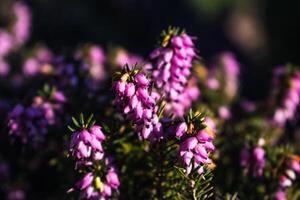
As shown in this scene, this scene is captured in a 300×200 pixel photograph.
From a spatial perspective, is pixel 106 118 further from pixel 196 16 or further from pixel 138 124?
pixel 196 16

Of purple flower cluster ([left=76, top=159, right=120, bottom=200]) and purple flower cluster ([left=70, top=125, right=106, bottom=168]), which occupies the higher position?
purple flower cluster ([left=70, top=125, right=106, bottom=168])

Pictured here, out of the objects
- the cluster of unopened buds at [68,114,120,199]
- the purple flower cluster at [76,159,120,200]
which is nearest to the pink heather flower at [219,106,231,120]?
the cluster of unopened buds at [68,114,120,199]

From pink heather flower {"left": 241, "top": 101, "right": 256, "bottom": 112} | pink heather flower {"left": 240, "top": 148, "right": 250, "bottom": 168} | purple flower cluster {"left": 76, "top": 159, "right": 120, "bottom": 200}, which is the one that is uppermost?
pink heather flower {"left": 241, "top": 101, "right": 256, "bottom": 112}

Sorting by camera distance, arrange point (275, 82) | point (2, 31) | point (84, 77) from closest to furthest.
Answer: point (84, 77)
point (275, 82)
point (2, 31)

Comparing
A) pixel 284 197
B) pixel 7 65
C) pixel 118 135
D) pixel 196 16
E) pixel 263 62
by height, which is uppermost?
pixel 196 16

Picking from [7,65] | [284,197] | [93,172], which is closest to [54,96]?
[93,172]

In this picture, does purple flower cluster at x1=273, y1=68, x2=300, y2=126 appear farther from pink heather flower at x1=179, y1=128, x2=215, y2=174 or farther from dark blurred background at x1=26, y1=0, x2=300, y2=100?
dark blurred background at x1=26, y1=0, x2=300, y2=100
